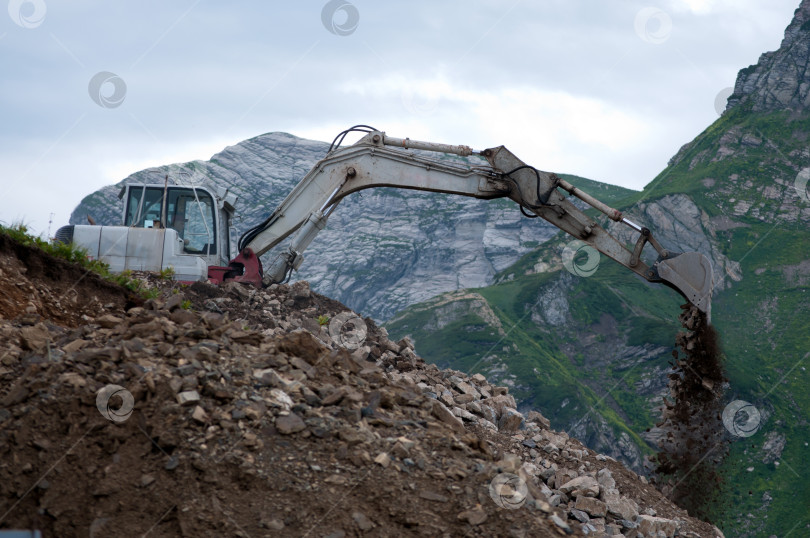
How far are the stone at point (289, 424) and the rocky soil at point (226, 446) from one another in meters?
0.01

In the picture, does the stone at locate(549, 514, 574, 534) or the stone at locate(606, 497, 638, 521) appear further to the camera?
the stone at locate(606, 497, 638, 521)

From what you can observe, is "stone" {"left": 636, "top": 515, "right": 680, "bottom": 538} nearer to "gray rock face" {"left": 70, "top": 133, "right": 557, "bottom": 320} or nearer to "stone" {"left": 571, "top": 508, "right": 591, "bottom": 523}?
"stone" {"left": 571, "top": 508, "right": 591, "bottom": 523}

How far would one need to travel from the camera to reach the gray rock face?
152 metres

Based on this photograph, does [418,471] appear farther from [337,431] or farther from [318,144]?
[318,144]

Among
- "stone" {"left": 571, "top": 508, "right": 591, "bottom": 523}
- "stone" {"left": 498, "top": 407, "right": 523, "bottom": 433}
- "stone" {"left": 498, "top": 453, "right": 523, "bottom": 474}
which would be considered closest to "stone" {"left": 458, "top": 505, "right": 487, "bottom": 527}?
"stone" {"left": 498, "top": 453, "right": 523, "bottom": 474}

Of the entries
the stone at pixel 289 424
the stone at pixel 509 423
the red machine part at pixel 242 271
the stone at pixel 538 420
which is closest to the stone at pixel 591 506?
the stone at pixel 509 423

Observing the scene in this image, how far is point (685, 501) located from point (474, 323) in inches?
3074

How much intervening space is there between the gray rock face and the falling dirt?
5189 inches

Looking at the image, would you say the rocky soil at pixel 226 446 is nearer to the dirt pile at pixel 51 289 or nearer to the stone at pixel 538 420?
the dirt pile at pixel 51 289

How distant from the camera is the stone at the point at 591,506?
884 centimetres

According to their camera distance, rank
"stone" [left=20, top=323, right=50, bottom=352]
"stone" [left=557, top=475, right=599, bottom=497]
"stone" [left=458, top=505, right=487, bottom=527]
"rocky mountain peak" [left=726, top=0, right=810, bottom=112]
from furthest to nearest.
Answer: "rocky mountain peak" [left=726, top=0, right=810, bottom=112] → "stone" [left=557, top=475, right=599, bottom=497] → "stone" [left=20, top=323, right=50, bottom=352] → "stone" [left=458, top=505, right=487, bottom=527]

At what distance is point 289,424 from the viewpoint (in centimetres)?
675

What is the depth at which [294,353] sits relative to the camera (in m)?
8.05

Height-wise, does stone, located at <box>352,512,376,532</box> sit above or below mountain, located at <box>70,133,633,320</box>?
above
